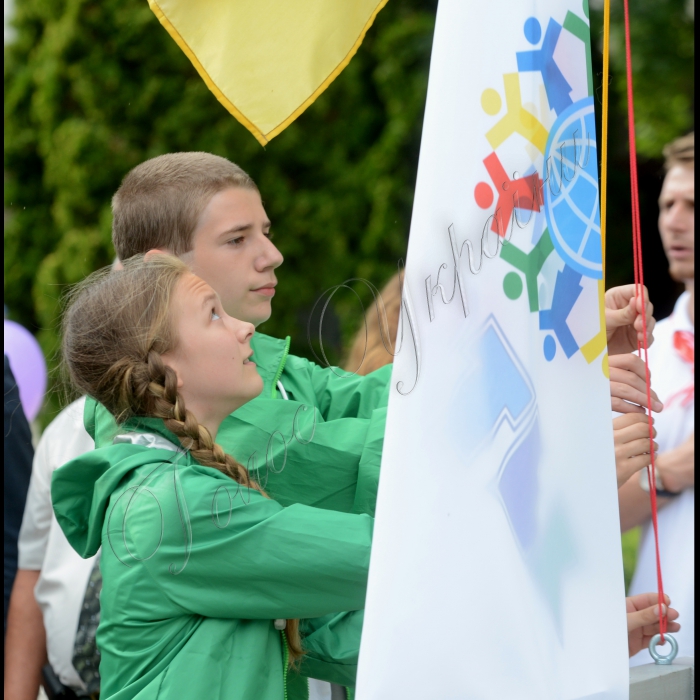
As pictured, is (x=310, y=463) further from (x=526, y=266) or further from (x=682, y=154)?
(x=682, y=154)

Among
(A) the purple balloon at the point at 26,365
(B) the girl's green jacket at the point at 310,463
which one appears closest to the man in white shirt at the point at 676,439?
(B) the girl's green jacket at the point at 310,463

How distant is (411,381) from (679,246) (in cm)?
153

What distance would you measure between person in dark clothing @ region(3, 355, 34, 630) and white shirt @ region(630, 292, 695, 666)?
147 centimetres

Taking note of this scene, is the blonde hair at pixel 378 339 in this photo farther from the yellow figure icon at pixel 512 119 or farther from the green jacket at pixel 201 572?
the yellow figure icon at pixel 512 119

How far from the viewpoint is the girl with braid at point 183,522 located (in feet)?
4.01

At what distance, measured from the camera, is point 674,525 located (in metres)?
2.01

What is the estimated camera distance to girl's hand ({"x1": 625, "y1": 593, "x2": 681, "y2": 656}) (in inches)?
53.6

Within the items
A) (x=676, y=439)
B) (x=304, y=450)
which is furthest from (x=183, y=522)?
(x=676, y=439)

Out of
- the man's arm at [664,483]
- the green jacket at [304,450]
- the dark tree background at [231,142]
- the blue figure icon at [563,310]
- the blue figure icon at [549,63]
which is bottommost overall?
the man's arm at [664,483]

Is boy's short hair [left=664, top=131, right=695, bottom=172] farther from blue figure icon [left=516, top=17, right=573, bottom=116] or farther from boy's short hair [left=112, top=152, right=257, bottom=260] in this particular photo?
blue figure icon [left=516, top=17, right=573, bottom=116]

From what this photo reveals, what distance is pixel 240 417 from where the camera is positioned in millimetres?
1607

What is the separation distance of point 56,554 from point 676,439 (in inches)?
55.3

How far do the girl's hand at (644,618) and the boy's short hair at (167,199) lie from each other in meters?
0.97

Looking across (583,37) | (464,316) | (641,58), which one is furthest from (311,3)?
(641,58)
